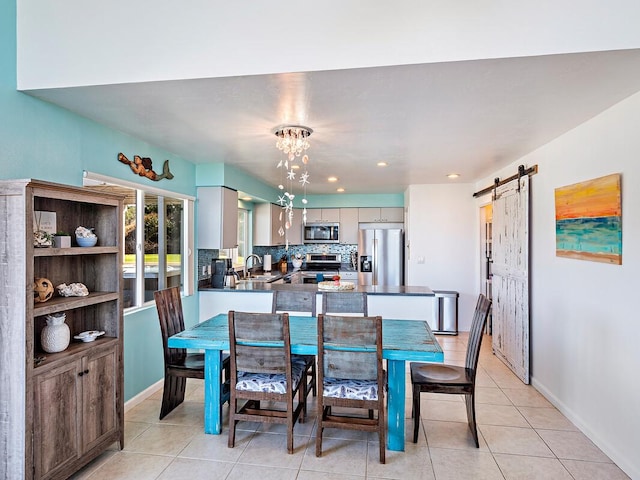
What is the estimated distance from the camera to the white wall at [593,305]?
7.47 ft

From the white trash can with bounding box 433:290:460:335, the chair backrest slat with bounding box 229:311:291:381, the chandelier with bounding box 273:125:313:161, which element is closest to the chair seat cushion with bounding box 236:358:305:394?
the chair backrest slat with bounding box 229:311:291:381

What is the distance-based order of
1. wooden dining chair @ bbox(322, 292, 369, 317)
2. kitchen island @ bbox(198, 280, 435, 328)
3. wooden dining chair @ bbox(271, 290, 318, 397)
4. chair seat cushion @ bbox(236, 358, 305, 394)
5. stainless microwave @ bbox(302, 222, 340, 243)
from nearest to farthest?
chair seat cushion @ bbox(236, 358, 305, 394)
wooden dining chair @ bbox(322, 292, 369, 317)
wooden dining chair @ bbox(271, 290, 318, 397)
kitchen island @ bbox(198, 280, 435, 328)
stainless microwave @ bbox(302, 222, 340, 243)

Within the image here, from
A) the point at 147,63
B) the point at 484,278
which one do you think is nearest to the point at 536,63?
the point at 147,63

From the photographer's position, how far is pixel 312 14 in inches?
78.1

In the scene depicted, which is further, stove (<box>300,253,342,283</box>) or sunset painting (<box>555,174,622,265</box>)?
stove (<box>300,253,342,283</box>)

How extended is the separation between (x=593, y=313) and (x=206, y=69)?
2937 mm

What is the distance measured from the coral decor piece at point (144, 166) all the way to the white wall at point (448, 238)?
363 centimetres

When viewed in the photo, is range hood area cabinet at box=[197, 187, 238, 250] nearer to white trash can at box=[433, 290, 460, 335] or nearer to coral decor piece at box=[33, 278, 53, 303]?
coral decor piece at box=[33, 278, 53, 303]

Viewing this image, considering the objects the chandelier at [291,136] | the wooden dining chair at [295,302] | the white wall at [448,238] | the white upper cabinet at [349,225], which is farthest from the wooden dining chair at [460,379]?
the white upper cabinet at [349,225]

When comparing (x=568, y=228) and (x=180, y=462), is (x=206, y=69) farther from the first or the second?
(x=568, y=228)

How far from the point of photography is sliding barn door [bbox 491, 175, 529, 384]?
12.3ft

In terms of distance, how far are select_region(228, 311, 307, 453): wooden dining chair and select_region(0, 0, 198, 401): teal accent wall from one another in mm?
1263

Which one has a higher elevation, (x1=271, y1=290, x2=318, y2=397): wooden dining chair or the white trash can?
(x1=271, y1=290, x2=318, y2=397): wooden dining chair

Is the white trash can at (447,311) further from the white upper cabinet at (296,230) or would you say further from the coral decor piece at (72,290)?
the coral decor piece at (72,290)
